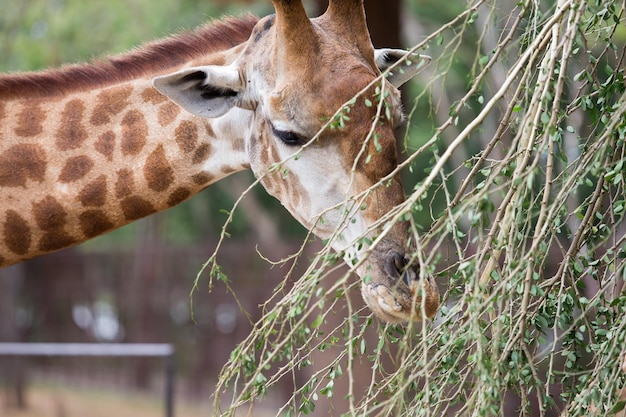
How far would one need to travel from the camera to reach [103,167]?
3.94 metres

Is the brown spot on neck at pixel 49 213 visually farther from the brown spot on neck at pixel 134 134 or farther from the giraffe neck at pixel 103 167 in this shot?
the brown spot on neck at pixel 134 134

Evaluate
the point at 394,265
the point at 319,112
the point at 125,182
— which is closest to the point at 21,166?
the point at 125,182

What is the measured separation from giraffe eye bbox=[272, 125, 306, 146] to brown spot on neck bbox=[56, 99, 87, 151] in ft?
3.04

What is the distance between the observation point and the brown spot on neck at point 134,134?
3.94 meters

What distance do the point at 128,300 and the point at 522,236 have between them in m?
11.8

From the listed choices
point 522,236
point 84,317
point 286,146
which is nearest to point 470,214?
point 522,236

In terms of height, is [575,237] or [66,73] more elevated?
[575,237]

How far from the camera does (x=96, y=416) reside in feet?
31.1

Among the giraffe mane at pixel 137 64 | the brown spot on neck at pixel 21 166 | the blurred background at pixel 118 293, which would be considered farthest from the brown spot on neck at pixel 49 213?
the blurred background at pixel 118 293

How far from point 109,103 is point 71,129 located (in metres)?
0.19

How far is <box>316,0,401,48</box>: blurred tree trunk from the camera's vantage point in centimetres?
687

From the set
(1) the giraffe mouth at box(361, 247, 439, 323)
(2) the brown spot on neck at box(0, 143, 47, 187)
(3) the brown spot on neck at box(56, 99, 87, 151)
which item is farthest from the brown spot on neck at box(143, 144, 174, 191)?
Answer: (1) the giraffe mouth at box(361, 247, 439, 323)

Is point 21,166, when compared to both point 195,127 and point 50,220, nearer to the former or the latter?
point 50,220

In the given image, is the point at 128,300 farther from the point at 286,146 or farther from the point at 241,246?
the point at 286,146
